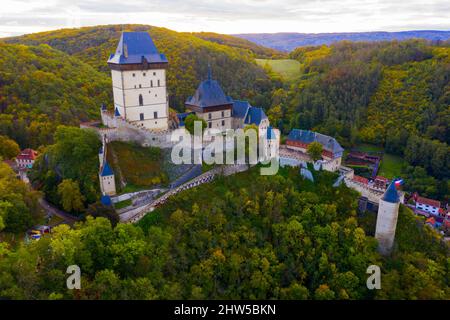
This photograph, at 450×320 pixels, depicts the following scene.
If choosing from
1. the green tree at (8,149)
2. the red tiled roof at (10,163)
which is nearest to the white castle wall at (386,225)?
the red tiled roof at (10,163)

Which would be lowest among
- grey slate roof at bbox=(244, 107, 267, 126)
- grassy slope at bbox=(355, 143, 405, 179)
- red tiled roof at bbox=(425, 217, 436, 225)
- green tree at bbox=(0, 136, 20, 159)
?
red tiled roof at bbox=(425, 217, 436, 225)

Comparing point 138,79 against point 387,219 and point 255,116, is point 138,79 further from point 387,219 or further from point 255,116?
point 387,219

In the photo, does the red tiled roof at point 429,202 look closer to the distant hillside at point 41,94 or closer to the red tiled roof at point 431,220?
the red tiled roof at point 431,220

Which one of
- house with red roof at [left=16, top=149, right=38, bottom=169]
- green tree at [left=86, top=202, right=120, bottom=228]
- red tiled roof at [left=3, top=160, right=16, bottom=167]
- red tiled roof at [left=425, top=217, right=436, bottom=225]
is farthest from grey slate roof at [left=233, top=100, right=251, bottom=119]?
red tiled roof at [left=3, top=160, right=16, bottom=167]

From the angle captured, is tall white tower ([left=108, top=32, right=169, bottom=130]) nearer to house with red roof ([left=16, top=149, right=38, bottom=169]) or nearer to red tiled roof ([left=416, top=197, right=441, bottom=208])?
house with red roof ([left=16, top=149, right=38, bottom=169])

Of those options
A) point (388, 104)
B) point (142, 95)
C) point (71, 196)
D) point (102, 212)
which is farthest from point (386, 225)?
point (388, 104)

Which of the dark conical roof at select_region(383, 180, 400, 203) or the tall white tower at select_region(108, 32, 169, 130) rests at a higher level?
the tall white tower at select_region(108, 32, 169, 130)

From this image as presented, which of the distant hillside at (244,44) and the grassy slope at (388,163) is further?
the distant hillside at (244,44)
